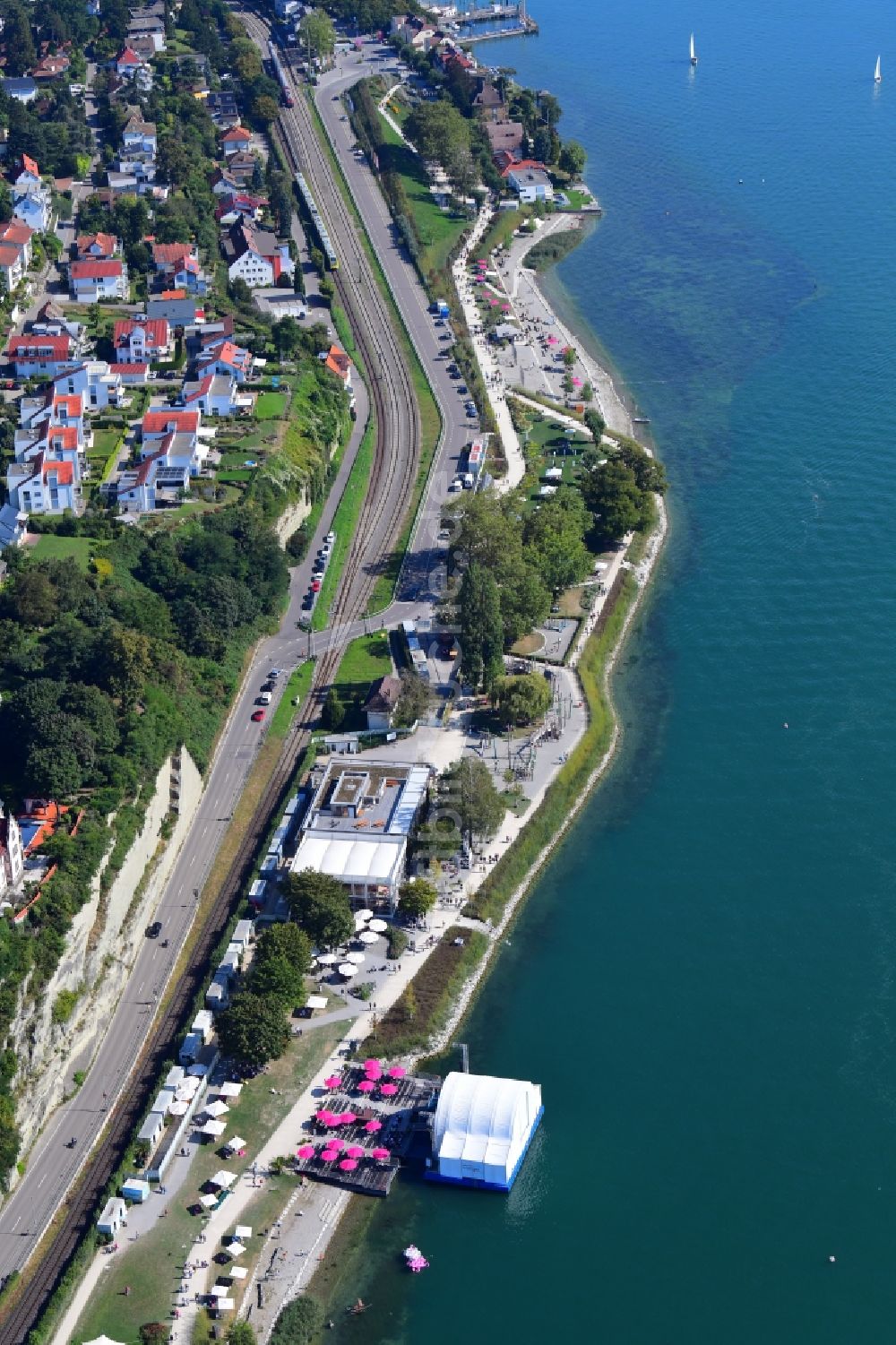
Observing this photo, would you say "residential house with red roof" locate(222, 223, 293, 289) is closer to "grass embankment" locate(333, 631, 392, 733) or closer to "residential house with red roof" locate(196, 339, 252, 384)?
"residential house with red roof" locate(196, 339, 252, 384)

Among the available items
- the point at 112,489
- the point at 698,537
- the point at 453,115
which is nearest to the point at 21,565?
the point at 112,489

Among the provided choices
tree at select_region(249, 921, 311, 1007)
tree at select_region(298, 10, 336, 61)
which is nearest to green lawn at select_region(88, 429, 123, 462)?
tree at select_region(249, 921, 311, 1007)

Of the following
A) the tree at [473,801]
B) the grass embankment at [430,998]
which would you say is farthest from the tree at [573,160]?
the grass embankment at [430,998]

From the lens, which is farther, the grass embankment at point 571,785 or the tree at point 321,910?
the grass embankment at point 571,785

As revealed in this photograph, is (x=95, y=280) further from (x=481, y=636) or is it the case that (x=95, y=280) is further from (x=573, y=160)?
(x=573, y=160)

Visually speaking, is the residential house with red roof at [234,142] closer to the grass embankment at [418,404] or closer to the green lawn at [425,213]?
the grass embankment at [418,404]
